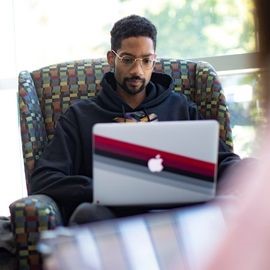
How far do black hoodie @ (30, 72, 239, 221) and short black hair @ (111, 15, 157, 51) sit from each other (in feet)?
0.55

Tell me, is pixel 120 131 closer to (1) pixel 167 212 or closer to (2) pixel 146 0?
(1) pixel 167 212

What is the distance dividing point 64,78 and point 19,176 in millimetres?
997

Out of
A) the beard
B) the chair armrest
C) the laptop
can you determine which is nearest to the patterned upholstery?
the beard

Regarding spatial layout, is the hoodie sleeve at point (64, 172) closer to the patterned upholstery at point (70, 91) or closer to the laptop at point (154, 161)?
the patterned upholstery at point (70, 91)

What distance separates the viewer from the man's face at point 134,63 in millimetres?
1842

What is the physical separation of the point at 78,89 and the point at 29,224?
0.87 meters

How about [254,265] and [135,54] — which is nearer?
[254,265]

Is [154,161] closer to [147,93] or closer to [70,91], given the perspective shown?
[147,93]

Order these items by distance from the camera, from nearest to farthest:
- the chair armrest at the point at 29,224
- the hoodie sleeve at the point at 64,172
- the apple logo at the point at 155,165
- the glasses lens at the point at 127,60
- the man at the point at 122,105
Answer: the apple logo at the point at 155,165, the chair armrest at the point at 29,224, the hoodie sleeve at the point at 64,172, the man at the point at 122,105, the glasses lens at the point at 127,60

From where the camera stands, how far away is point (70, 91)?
208cm

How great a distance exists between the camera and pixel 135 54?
1.84 meters

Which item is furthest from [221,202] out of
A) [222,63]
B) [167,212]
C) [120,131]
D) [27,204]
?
[222,63]

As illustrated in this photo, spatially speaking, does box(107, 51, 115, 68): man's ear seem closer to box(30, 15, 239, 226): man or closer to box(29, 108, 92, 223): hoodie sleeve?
box(30, 15, 239, 226): man

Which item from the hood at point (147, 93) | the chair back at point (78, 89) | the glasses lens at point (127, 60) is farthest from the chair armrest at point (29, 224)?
the glasses lens at point (127, 60)
